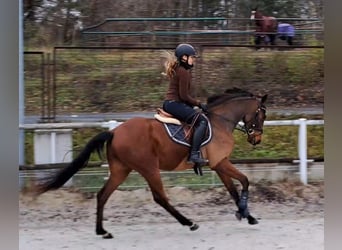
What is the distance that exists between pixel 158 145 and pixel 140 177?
0.53 feet

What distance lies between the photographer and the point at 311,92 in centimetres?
266

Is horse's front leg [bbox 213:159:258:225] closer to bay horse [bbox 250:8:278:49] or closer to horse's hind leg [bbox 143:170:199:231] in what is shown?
horse's hind leg [bbox 143:170:199:231]

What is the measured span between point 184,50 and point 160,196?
643 millimetres

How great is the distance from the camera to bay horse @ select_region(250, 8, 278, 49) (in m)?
2.61

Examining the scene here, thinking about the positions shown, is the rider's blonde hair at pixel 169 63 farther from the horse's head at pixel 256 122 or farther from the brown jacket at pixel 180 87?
the horse's head at pixel 256 122

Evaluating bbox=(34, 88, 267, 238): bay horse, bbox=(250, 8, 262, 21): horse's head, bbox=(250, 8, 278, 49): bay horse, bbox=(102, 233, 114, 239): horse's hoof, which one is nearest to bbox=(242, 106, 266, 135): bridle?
bbox=(34, 88, 267, 238): bay horse

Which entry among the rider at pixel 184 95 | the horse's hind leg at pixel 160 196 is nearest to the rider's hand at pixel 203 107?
the rider at pixel 184 95

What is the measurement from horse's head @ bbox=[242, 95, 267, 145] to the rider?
0.72 ft

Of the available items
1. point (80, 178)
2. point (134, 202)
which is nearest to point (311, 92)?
point (134, 202)

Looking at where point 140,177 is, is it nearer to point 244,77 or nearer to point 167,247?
point 167,247

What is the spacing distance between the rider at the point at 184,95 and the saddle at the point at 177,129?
0.06 ft

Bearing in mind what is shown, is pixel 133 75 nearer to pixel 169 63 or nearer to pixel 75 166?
pixel 169 63

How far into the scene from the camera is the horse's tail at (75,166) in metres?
2.57
